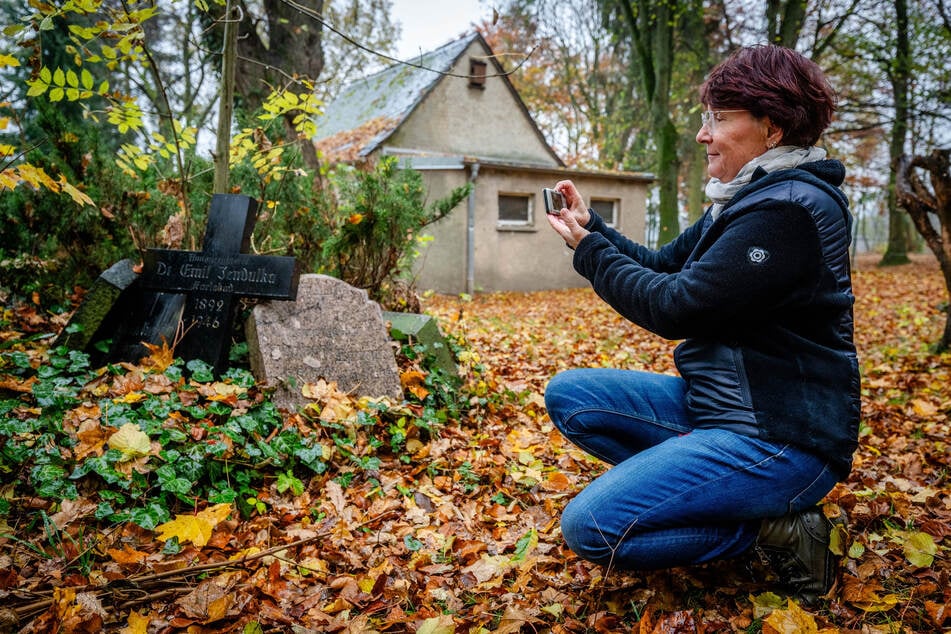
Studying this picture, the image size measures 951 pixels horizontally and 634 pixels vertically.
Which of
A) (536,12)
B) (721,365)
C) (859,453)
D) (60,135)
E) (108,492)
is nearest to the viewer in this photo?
(721,365)

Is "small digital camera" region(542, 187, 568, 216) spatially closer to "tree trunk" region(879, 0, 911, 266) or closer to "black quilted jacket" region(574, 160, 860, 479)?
"black quilted jacket" region(574, 160, 860, 479)

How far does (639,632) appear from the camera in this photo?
1725mm

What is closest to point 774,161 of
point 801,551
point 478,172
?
point 801,551

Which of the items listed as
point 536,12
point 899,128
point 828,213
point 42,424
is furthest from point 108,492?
point 536,12

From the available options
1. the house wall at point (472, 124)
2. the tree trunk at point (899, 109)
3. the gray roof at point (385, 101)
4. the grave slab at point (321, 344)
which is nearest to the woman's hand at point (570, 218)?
the grave slab at point (321, 344)

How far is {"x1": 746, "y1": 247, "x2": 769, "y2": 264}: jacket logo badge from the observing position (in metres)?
1.54

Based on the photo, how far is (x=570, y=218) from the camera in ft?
6.93

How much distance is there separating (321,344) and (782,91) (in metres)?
2.61

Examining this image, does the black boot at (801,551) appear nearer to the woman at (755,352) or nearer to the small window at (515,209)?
the woman at (755,352)

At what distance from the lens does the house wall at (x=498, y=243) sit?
11930mm

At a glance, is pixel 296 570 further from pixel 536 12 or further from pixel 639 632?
pixel 536 12

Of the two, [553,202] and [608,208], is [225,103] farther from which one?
[608,208]

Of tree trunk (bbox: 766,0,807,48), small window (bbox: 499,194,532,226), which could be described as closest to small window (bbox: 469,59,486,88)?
small window (bbox: 499,194,532,226)

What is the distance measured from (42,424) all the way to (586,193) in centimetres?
1241
